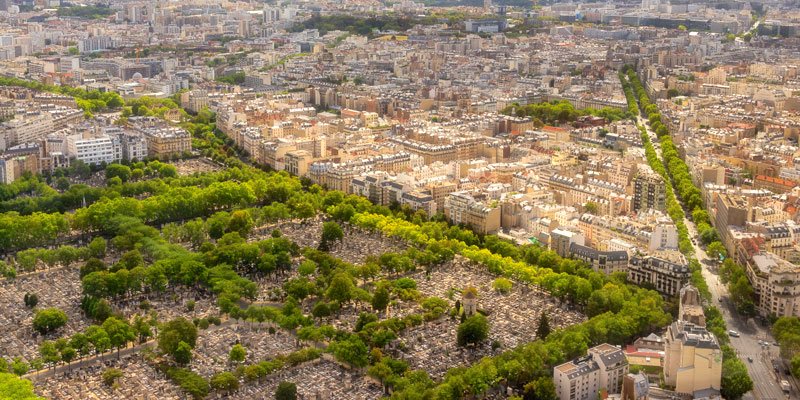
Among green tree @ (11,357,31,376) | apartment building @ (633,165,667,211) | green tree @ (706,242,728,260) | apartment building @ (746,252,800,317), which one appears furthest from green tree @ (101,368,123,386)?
apartment building @ (633,165,667,211)

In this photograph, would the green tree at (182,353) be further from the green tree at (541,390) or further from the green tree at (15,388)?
the green tree at (541,390)

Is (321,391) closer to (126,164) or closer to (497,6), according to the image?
(126,164)

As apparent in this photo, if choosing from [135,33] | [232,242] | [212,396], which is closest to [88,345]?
[212,396]

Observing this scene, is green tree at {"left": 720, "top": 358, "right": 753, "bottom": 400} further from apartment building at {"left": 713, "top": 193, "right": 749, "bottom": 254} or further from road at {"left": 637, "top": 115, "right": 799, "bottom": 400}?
apartment building at {"left": 713, "top": 193, "right": 749, "bottom": 254}

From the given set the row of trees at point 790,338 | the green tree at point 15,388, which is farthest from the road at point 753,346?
the green tree at point 15,388

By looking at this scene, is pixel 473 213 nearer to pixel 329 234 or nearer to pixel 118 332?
pixel 329 234
